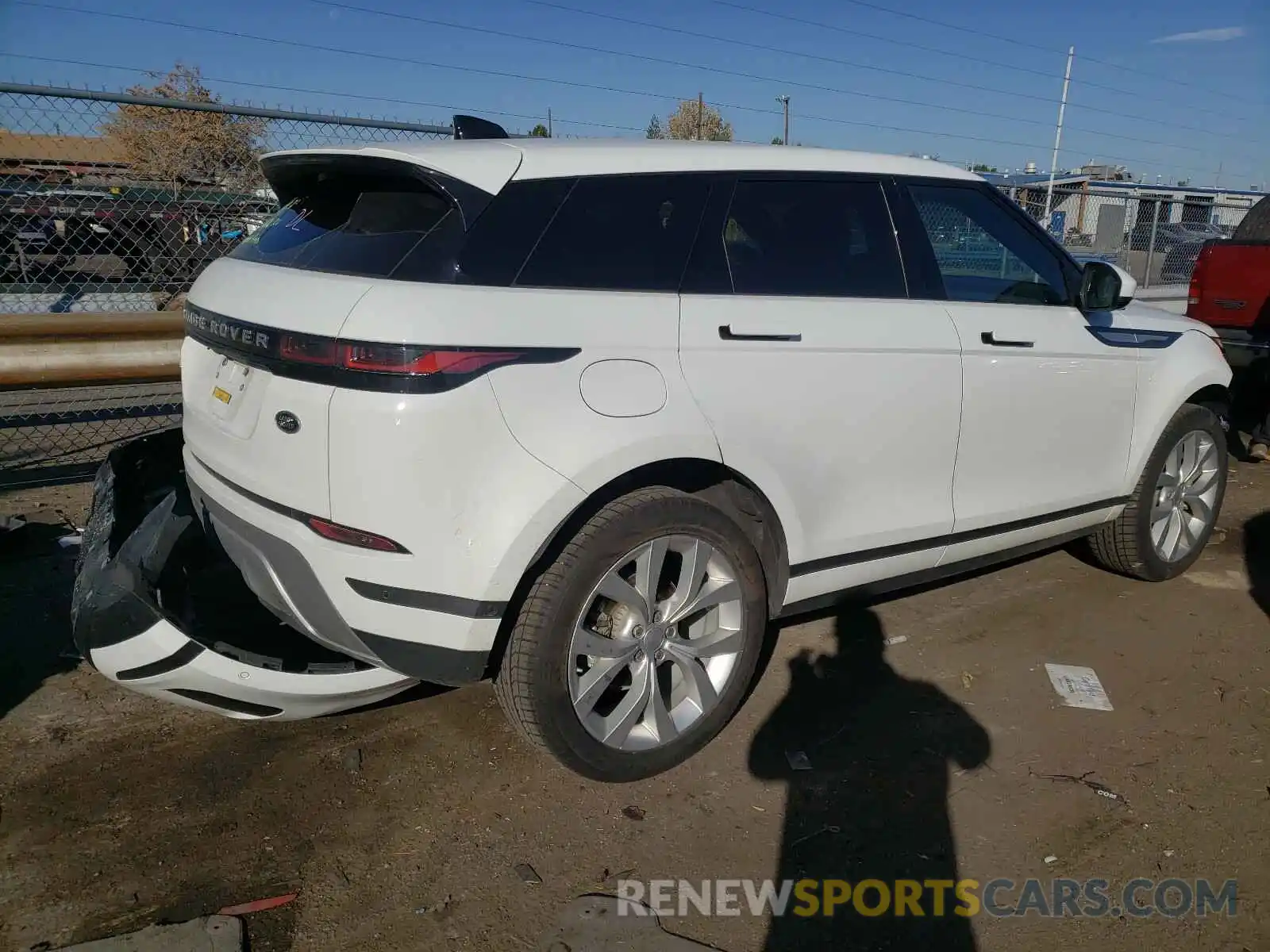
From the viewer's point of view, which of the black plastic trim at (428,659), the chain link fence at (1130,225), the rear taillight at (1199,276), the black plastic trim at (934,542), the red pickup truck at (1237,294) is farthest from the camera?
the chain link fence at (1130,225)

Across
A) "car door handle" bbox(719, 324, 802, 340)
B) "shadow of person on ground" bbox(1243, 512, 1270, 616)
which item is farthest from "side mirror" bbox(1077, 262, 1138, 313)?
"shadow of person on ground" bbox(1243, 512, 1270, 616)

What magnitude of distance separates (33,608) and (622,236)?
305 centimetres

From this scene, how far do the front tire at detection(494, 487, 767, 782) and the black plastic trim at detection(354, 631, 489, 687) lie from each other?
0.38 ft

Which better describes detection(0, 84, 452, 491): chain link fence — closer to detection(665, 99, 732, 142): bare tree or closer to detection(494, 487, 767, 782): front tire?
detection(494, 487, 767, 782): front tire

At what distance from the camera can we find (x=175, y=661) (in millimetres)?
2670

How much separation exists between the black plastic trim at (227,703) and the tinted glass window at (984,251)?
274 centimetres

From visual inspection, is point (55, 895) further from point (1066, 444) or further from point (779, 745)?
point (1066, 444)

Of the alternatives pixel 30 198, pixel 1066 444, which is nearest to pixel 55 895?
pixel 1066 444

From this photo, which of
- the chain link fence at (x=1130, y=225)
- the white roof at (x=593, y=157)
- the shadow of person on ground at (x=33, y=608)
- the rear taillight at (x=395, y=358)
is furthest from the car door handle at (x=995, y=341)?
the chain link fence at (x=1130, y=225)

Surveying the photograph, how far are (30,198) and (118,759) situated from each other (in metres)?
4.08

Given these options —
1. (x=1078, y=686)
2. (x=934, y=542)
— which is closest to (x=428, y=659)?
(x=934, y=542)

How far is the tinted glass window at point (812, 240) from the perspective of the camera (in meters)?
3.01

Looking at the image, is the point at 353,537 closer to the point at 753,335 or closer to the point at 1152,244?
the point at 753,335

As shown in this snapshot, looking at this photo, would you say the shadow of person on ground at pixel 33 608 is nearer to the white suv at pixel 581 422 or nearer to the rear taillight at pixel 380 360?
the white suv at pixel 581 422
